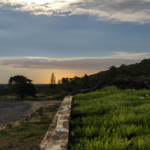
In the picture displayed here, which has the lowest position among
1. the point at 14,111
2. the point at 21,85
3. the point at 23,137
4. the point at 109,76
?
the point at 14,111

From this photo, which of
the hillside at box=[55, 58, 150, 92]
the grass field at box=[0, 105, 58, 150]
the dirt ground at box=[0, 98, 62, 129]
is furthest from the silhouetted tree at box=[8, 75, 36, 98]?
the grass field at box=[0, 105, 58, 150]

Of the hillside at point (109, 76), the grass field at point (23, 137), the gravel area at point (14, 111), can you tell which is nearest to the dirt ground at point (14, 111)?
the gravel area at point (14, 111)

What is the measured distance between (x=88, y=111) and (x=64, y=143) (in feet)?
9.36

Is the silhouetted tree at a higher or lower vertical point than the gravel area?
higher

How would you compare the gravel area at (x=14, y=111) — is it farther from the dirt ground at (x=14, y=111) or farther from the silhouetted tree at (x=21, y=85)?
the silhouetted tree at (x=21, y=85)

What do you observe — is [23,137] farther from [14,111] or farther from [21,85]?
[21,85]

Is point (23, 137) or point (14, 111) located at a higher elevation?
point (23, 137)

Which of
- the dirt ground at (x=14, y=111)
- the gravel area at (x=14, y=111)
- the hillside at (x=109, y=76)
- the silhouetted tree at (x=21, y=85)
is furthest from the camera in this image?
the hillside at (x=109, y=76)

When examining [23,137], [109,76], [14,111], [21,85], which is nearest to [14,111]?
[14,111]

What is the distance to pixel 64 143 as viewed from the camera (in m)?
3.17

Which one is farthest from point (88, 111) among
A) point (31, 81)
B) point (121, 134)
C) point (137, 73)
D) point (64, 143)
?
point (137, 73)

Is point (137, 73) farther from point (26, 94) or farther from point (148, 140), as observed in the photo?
point (148, 140)

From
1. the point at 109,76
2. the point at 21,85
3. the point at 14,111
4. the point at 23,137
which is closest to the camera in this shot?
the point at 23,137

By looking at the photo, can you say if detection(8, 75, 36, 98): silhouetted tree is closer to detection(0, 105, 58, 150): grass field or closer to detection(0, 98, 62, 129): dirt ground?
detection(0, 98, 62, 129): dirt ground
